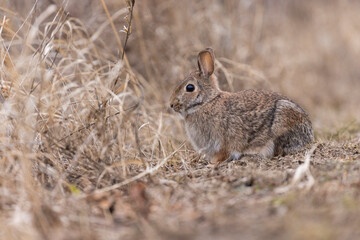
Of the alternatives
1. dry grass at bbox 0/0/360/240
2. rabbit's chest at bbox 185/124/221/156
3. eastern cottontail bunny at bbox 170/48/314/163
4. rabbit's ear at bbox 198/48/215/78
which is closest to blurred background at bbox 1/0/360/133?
dry grass at bbox 0/0/360/240

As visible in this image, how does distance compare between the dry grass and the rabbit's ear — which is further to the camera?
the rabbit's ear

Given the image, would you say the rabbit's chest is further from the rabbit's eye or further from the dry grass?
the rabbit's eye

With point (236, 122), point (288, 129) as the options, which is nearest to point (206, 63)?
point (236, 122)

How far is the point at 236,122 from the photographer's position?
473 cm

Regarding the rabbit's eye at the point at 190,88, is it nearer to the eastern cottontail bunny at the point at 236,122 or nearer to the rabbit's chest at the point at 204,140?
the eastern cottontail bunny at the point at 236,122

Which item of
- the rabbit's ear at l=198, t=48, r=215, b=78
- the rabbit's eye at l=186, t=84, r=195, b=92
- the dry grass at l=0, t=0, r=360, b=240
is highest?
the rabbit's ear at l=198, t=48, r=215, b=78

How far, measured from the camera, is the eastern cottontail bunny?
469 centimetres

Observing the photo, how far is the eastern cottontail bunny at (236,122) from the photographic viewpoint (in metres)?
4.69

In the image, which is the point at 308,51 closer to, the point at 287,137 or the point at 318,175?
the point at 287,137

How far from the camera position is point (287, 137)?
4.69m

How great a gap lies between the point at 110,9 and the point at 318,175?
4570 mm

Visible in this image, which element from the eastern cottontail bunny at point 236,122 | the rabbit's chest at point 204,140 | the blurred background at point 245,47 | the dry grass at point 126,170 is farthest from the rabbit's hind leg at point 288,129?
the blurred background at point 245,47

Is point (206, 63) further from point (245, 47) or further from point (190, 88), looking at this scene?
point (245, 47)

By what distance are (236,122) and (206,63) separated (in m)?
0.60
